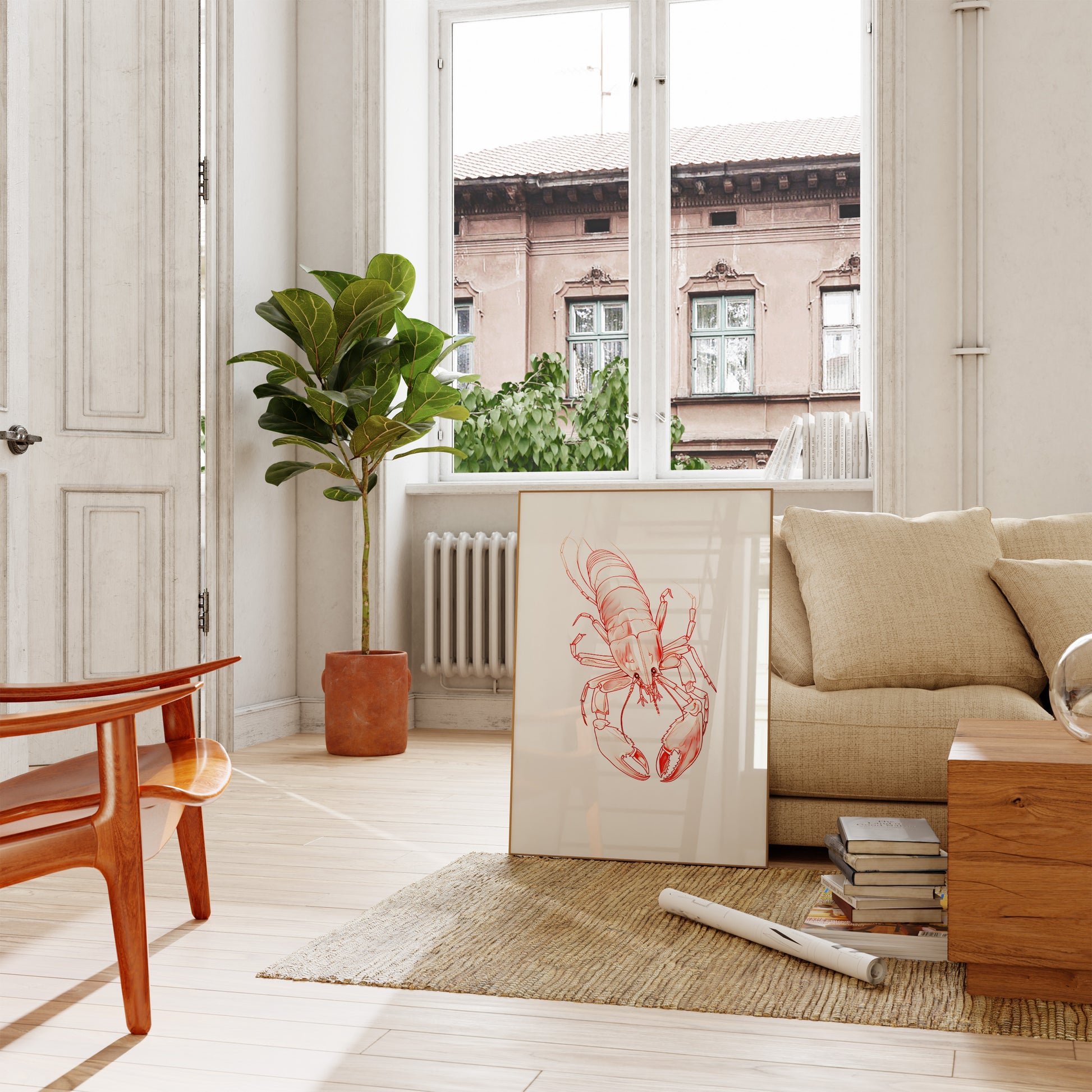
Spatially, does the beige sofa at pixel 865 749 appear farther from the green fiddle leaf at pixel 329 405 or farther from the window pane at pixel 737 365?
the window pane at pixel 737 365

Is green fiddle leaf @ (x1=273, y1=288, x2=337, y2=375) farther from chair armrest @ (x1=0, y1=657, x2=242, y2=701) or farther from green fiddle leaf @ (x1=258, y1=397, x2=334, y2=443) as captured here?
chair armrest @ (x1=0, y1=657, x2=242, y2=701)

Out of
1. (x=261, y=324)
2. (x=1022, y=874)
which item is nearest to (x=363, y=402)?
(x=261, y=324)

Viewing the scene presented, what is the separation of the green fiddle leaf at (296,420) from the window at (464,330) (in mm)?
1042

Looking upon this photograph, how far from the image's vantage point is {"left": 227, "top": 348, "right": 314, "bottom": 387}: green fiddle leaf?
413 centimetres

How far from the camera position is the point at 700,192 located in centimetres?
500

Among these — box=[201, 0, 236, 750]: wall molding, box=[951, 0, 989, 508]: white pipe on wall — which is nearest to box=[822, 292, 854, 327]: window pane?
box=[951, 0, 989, 508]: white pipe on wall

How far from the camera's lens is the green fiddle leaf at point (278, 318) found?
164 inches

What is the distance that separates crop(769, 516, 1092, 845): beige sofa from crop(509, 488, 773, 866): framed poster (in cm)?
10

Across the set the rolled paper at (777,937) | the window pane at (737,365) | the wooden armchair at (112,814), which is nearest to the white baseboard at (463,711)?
the window pane at (737,365)

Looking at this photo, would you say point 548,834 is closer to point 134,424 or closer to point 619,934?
point 619,934

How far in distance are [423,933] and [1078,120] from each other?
12.2 ft

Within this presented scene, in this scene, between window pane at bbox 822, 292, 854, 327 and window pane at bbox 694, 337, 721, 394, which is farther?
window pane at bbox 694, 337, 721, 394

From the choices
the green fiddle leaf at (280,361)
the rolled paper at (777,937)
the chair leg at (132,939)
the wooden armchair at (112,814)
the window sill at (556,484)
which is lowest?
the rolled paper at (777,937)

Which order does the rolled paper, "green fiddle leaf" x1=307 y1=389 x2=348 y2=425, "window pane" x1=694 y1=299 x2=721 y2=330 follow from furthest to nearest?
"window pane" x1=694 y1=299 x2=721 y2=330 < "green fiddle leaf" x1=307 y1=389 x2=348 y2=425 < the rolled paper
